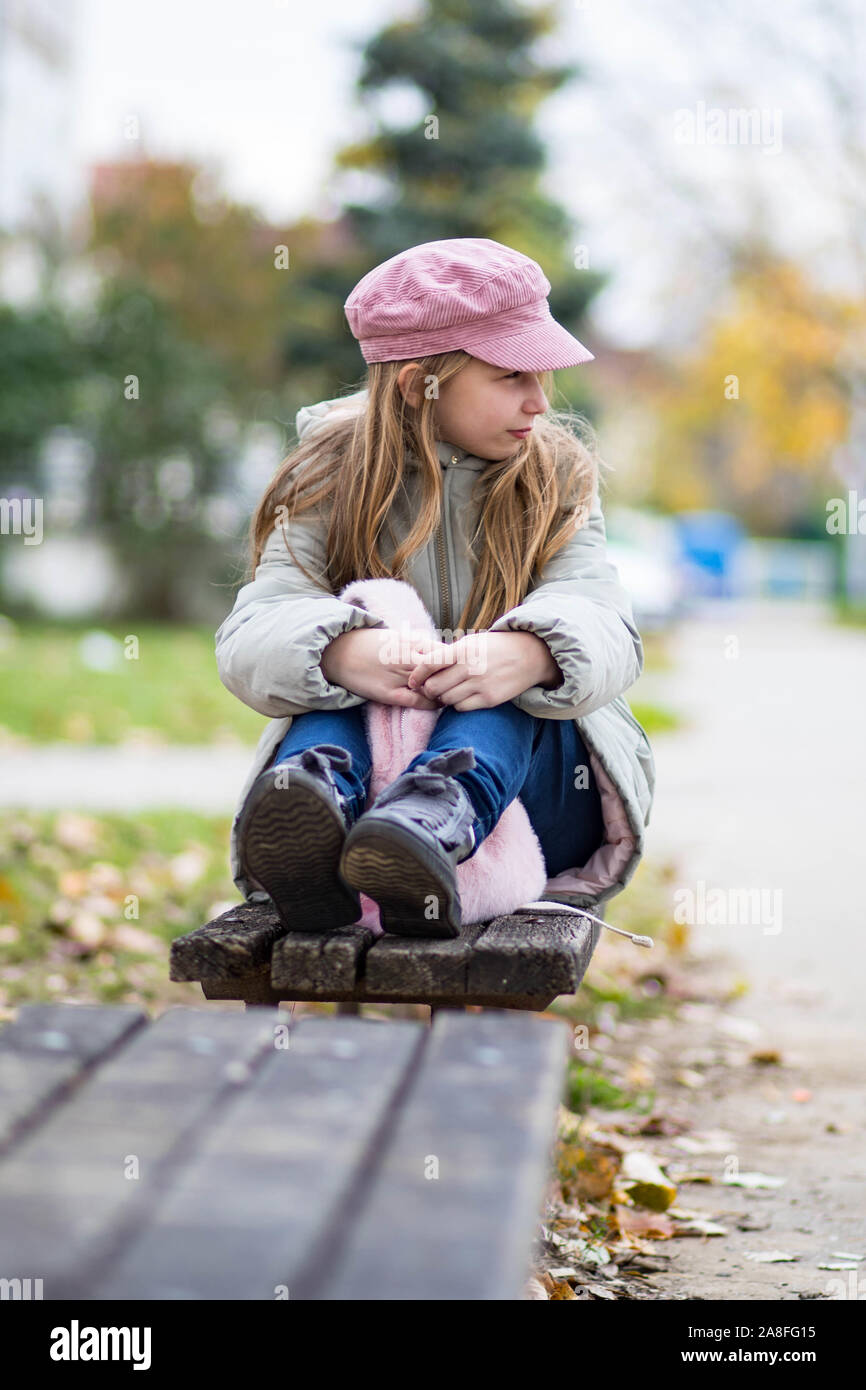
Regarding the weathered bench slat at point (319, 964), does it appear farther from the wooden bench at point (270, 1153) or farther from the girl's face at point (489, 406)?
the girl's face at point (489, 406)

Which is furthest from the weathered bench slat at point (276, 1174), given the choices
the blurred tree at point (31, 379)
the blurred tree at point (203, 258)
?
the blurred tree at point (203, 258)

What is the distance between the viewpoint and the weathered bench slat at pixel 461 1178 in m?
1.05

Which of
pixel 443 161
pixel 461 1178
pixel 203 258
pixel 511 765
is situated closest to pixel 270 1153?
pixel 461 1178

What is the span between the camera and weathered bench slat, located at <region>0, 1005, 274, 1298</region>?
3.52ft

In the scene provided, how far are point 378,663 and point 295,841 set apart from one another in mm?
393

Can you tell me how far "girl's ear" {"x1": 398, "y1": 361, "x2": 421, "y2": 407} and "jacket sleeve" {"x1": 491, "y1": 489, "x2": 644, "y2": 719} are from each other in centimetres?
36

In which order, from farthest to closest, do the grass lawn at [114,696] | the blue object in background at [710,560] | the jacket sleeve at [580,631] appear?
the blue object in background at [710,560] → the grass lawn at [114,696] → the jacket sleeve at [580,631]

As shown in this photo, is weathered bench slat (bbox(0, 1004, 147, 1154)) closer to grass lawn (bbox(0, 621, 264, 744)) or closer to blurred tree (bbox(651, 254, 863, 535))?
grass lawn (bbox(0, 621, 264, 744))

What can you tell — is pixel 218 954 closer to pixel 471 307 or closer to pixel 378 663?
pixel 378 663

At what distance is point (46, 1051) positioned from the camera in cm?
138

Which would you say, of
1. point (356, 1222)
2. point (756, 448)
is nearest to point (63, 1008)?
point (356, 1222)

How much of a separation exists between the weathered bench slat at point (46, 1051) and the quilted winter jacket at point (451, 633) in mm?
878

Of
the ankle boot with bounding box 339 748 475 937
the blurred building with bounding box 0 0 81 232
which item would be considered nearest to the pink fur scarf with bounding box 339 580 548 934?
the ankle boot with bounding box 339 748 475 937

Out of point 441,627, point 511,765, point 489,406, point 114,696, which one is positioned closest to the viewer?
point 511,765
